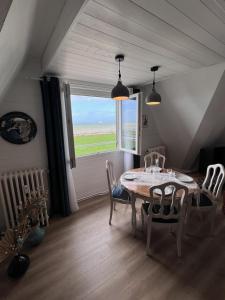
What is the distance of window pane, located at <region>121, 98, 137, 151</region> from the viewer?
314 centimetres

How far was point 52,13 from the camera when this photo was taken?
1.31 metres

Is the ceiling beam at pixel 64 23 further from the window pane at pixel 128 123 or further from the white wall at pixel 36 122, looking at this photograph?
the window pane at pixel 128 123

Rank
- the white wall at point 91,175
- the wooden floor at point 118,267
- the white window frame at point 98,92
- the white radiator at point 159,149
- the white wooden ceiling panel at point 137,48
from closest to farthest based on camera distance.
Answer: the white wooden ceiling panel at point 137,48 < the wooden floor at point 118,267 < the white window frame at point 98,92 < the white wall at point 91,175 < the white radiator at point 159,149

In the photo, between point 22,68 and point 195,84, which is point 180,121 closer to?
point 195,84

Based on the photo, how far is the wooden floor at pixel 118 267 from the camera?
1452mm

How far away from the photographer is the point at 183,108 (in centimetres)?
278

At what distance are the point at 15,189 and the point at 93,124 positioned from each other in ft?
5.75

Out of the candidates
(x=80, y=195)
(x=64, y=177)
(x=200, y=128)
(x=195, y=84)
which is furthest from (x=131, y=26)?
(x=80, y=195)

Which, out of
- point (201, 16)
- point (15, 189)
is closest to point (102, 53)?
point (201, 16)

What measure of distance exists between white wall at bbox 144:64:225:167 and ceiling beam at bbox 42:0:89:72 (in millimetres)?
1837

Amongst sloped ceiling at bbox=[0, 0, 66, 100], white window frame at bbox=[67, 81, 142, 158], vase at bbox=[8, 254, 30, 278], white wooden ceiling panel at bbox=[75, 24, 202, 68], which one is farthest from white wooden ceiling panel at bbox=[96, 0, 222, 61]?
vase at bbox=[8, 254, 30, 278]

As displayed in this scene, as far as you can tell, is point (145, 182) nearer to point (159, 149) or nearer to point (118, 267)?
point (118, 267)

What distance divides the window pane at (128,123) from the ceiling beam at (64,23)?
5.65 feet

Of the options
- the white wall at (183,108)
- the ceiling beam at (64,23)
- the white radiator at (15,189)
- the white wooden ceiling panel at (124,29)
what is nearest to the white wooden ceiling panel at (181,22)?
the white wooden ceiling panel at (124,29)
